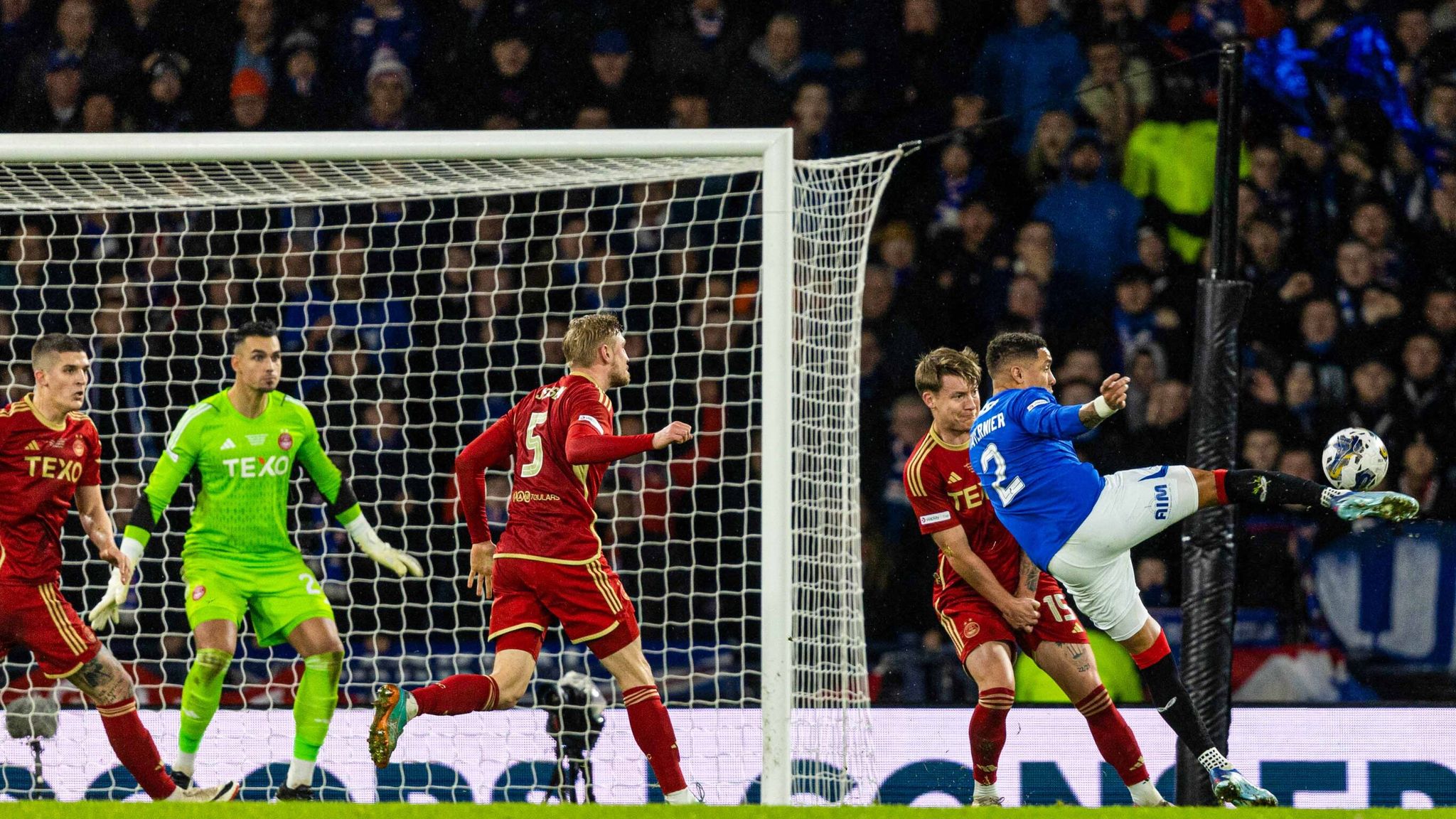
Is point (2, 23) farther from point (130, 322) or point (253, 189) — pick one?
point (253, 189)

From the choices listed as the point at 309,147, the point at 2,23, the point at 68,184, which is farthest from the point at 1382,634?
the point at 2,23

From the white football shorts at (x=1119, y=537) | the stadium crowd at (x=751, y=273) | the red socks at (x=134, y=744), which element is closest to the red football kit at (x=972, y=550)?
the white football shorts at (x=1119, y=537)

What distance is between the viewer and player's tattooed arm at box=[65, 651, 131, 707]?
5871 mm

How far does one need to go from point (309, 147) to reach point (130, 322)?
2948mm

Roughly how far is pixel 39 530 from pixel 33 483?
175 millimetres

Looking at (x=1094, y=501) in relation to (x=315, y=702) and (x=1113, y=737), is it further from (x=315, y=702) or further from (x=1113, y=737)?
(x=315, y=702)

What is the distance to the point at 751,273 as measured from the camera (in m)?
8.52

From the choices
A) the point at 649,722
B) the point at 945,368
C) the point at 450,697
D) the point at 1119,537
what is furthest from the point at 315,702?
the point at 1119,537

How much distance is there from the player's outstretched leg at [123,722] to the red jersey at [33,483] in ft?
1.27

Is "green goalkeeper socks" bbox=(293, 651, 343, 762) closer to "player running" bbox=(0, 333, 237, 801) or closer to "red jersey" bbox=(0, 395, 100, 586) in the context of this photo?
"player running" bbox=(0, 333, 237, 801)

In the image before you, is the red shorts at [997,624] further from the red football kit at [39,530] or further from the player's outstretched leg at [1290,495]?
the red football kit at [39,530]

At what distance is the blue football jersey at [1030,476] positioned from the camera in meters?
5.23

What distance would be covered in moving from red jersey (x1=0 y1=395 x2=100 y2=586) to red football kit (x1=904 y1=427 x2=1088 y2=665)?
3.08 metres

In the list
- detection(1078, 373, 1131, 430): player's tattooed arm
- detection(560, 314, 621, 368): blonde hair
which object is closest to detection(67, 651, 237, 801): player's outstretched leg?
detection(560, 314, 621, 368): blonde hair
